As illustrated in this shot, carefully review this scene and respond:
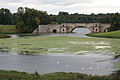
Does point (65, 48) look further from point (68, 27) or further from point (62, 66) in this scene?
point (68, 27)

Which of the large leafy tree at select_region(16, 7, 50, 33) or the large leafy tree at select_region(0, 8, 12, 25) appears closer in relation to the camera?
the large leafy tree at select_region(16, 7, 50, 33)

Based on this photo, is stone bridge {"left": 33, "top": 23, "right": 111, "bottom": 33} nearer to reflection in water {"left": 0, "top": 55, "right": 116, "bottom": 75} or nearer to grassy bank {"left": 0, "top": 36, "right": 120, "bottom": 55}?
grassy bank {"left": 0, "top": 36, "right": 120, "bottom": 55}

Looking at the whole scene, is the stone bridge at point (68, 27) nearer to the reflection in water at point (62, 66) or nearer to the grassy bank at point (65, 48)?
the grassy bank at point (65, 48)

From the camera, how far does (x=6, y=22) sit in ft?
508

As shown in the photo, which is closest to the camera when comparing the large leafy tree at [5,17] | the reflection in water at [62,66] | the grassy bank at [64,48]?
the reflection in water at [62,66]

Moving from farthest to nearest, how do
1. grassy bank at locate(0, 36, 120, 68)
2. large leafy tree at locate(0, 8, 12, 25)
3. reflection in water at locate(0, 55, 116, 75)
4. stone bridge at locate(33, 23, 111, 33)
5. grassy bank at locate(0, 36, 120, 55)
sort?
large leafy tree at locate(0, 8, 12, 25), stone bridge at locate(33, 23, 111, 33), grassy bank at locate(0, 36, 120, 55), grassy bank at locate(0, 36, 120, 68), reflection in water at locate(0, 55, 116, 75)

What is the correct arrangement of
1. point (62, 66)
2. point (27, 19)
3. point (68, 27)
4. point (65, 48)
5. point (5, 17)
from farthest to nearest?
point (5, 17) < point (68, 27) < point (27, 19) < point (65, 48) < point (62, 66)

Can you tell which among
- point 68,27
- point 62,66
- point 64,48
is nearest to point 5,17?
point 68,27

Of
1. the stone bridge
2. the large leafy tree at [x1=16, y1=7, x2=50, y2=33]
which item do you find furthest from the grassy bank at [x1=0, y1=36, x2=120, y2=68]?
the stone bridge

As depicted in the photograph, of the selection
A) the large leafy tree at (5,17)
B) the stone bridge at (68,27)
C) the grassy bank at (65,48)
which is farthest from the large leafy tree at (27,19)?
the grassy bank at (65,48)

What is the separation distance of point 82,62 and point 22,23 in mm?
93145

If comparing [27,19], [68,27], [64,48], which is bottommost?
[64,48]

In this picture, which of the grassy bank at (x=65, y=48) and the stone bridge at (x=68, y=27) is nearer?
the grassy bank at (x=65, y=48)

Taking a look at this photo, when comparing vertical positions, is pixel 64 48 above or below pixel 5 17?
below
